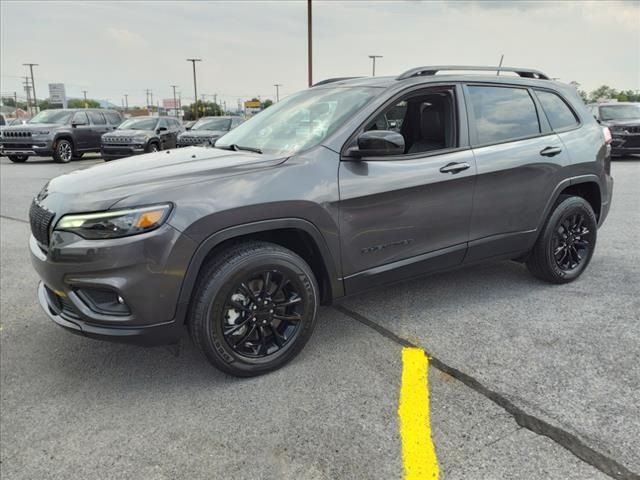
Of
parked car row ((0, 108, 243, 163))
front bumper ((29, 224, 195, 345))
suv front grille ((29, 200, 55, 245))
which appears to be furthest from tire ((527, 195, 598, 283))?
parked car row ((0, 108, 243, 163))

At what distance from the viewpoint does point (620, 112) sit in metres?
15.1

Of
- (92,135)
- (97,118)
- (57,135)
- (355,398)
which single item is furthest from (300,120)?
(97,118)

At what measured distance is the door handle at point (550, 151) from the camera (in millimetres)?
3973

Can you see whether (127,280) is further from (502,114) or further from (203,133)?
(203,133)

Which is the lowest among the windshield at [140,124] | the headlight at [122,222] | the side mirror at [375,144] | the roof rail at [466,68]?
the headlight at [122,222]

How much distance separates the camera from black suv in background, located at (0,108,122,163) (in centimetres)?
1673

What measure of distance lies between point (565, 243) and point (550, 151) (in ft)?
2.64

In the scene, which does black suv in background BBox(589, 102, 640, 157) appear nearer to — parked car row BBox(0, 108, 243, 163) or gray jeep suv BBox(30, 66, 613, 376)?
parked car row BBox(0, 108, 243, 163)

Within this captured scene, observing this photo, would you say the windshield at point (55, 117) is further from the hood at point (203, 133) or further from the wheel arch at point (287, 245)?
the wheel arch at point (287, 245)

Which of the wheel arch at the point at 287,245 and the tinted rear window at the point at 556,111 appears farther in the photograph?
the tinted rear window at the point at 556,111

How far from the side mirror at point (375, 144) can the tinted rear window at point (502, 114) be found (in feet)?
3.17

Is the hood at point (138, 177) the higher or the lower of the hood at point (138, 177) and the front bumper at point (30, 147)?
the higher

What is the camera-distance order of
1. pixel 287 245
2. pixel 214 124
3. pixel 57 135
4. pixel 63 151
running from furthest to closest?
pixel 63 151
pixel 57 135
pixel 214 124
pixel 287 245

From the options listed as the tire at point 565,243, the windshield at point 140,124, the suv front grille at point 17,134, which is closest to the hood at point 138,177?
the tire at point 565,243
